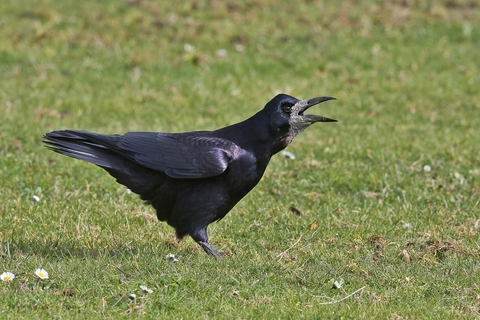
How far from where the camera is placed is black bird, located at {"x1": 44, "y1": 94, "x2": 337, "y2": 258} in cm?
538

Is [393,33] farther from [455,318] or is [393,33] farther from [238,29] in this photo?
[455,318]

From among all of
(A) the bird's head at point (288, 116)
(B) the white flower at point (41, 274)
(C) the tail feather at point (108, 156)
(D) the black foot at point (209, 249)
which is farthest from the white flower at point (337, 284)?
(B) the white flower at point (41, 274)

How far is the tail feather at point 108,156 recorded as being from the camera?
5418 millimetres

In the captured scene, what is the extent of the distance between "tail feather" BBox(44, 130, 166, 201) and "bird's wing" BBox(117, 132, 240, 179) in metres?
0.09

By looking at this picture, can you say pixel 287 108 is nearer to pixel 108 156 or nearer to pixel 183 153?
pixel 183 153

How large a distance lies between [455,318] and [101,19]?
9.51 metres

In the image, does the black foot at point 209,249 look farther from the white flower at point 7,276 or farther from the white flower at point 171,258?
the white flower at point 7,276

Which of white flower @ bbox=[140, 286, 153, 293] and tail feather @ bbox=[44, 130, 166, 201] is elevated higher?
tail feather @ bbox=[44, 130, 166, 201]

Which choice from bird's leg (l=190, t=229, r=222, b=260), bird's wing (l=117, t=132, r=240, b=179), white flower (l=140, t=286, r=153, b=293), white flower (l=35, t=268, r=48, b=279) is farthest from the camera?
bird's leg (l=190, t=229, r=222, b=260)

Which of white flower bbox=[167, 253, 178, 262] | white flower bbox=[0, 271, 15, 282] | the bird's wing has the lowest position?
white flower bbox=[167, 253, 178, 262]

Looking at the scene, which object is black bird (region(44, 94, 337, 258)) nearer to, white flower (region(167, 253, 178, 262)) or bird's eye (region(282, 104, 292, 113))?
bird's eye (region(282, 104, 292, 113))

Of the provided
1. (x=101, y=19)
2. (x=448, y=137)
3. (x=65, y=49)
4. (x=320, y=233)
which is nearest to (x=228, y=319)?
(x=320, y=233)

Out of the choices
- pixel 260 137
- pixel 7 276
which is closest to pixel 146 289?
pixel 7 276

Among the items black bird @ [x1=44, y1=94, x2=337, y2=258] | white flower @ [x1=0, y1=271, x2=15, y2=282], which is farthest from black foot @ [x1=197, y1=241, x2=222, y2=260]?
white flower @ [x1=0, y1=271, x2=15, y2=282]
